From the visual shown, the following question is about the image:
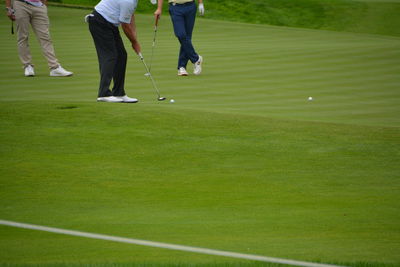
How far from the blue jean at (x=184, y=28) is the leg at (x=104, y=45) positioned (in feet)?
12.7

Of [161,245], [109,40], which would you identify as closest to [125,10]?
[109,40]

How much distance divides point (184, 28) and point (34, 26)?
2837 mm

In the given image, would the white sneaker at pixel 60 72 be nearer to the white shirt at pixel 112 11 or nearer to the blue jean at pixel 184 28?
the blue jean at pixel 184 28

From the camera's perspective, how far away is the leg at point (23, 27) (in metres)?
14.8

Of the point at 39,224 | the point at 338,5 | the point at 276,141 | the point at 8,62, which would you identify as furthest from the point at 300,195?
the point at 338,5

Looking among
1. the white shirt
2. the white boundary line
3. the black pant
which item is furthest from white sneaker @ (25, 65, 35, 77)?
the white boundary line

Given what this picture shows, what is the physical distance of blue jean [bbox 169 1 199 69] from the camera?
15.4m

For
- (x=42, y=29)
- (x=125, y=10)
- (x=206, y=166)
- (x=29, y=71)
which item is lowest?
(x=29, y=71)

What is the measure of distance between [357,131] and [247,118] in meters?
1.43

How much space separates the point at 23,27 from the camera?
585 inches

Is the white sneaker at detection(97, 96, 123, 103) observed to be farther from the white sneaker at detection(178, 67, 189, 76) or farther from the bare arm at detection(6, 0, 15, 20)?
the bare arm at detection(6, 0, 15, 20)

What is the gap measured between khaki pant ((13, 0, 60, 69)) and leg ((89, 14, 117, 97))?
11.0 feet

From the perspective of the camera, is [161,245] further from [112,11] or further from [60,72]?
[60,72]

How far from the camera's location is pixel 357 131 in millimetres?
10172
